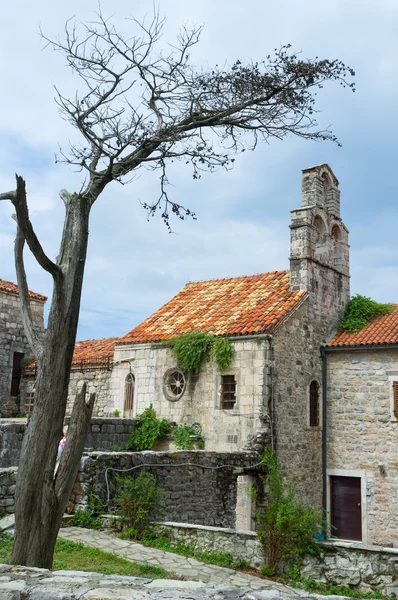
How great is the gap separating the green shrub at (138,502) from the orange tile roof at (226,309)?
6.58 metres

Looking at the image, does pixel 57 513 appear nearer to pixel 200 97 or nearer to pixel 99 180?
pixel 99 180

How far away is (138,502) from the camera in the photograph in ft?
35.4

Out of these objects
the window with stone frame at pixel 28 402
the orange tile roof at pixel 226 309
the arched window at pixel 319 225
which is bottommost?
the window with stone frame at pixel 28 402

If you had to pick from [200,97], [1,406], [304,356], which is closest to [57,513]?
[200,97]

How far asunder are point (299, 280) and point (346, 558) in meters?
10.5

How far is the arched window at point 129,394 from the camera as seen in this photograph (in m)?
19.2

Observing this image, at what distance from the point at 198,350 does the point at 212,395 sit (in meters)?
1.34

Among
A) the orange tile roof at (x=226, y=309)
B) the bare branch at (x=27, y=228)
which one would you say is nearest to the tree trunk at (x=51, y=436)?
the bare branch at (x=27, y=228)

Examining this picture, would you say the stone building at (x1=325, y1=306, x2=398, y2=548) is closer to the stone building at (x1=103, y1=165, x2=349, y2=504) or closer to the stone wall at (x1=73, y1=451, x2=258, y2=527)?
the stone building at (x1=103, y1=165, x2=349, y2=504)

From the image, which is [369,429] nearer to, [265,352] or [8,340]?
[265,352]

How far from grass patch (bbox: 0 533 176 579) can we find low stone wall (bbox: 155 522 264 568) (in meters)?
1.96

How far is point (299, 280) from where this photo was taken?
18.9 m

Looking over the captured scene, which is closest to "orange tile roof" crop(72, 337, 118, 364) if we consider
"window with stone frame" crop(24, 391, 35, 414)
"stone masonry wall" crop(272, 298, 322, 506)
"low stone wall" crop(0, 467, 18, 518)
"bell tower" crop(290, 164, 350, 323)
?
"window with stone frame" crop(24, 391, 35, 414)

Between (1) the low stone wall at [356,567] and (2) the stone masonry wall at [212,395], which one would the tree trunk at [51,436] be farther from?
(2) the stone masonry wall at [212,395]
